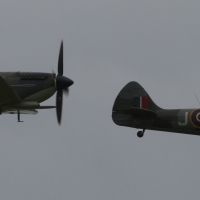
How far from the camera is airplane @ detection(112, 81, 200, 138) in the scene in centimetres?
3559

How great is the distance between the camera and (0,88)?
35375mm

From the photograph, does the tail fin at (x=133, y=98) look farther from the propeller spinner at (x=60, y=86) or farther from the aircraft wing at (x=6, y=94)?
the aircraft wing at (x=6, y=94)

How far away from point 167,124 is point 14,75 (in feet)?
22.2

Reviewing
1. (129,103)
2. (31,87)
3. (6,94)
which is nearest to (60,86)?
(31,87)

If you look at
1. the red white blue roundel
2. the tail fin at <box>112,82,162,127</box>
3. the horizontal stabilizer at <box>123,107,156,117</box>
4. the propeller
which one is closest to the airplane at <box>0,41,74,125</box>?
the propeller

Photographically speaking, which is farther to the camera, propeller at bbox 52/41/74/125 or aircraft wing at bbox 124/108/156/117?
propeller at bbox 52/41/74/125

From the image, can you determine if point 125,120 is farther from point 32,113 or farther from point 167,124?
point 32,113

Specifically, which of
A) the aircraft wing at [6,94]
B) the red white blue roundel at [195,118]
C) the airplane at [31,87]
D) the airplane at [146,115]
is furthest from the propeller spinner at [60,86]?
the red white blue roundel at [195,118]

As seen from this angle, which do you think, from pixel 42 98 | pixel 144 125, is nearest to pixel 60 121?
pixel 42 98

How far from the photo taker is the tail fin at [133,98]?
37.2 m

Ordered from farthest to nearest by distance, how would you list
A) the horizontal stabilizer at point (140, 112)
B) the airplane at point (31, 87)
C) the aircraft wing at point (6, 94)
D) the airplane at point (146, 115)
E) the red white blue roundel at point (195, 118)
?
the airplane at point (31, 87), the horizontal stabilizer at point (140, 112), the airplane at point (146, 115), the red white blue roundel at point (195, 118), the aircraft wing at point (6, 94)

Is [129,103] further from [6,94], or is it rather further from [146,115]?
[6,94]

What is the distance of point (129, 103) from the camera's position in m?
37.3

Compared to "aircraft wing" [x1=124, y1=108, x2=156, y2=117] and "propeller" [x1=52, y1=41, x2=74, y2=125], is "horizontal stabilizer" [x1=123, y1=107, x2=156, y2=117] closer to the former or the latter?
"aircraft wing" [x1=124, y1=108, x2=156, y2=117]
